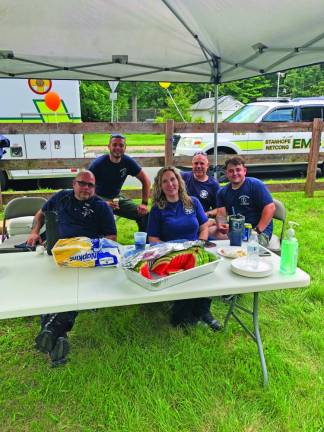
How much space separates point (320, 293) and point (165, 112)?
21.0 meters

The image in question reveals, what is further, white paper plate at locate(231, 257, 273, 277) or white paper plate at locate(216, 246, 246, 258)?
white paper plate at locate(216, 246, 246, 258)

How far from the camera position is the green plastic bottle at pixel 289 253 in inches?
67.2

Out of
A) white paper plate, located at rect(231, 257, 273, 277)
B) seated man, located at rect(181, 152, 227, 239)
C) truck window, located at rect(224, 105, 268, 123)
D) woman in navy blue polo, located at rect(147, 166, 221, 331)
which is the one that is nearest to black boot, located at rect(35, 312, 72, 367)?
woman in navy blue polo, located at rect(147, 166, 221, 331)

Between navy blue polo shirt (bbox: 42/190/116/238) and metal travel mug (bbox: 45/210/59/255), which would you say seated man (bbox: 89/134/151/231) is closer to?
navy blue polo shirt (bbox: 42/190/116/238)

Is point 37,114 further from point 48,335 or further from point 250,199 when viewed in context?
point 48,335

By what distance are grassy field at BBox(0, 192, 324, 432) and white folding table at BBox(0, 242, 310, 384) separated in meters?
0.21

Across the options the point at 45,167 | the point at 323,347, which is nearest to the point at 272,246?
the point at 323,347

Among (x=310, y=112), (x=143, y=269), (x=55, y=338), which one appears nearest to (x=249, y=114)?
(x=310, y=112)

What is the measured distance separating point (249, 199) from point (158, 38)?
5.63ft

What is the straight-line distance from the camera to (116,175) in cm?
382

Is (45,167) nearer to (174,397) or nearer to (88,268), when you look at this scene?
(88,268)

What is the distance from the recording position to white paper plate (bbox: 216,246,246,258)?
6.48 ft

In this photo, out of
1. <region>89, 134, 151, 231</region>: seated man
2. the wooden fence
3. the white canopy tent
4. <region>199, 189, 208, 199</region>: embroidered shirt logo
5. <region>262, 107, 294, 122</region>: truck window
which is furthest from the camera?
<region>262, 107, 294, 122</region>: truck window

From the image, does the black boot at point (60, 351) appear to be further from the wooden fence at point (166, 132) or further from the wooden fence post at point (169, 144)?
the wooden fence post at point (169, 144)
